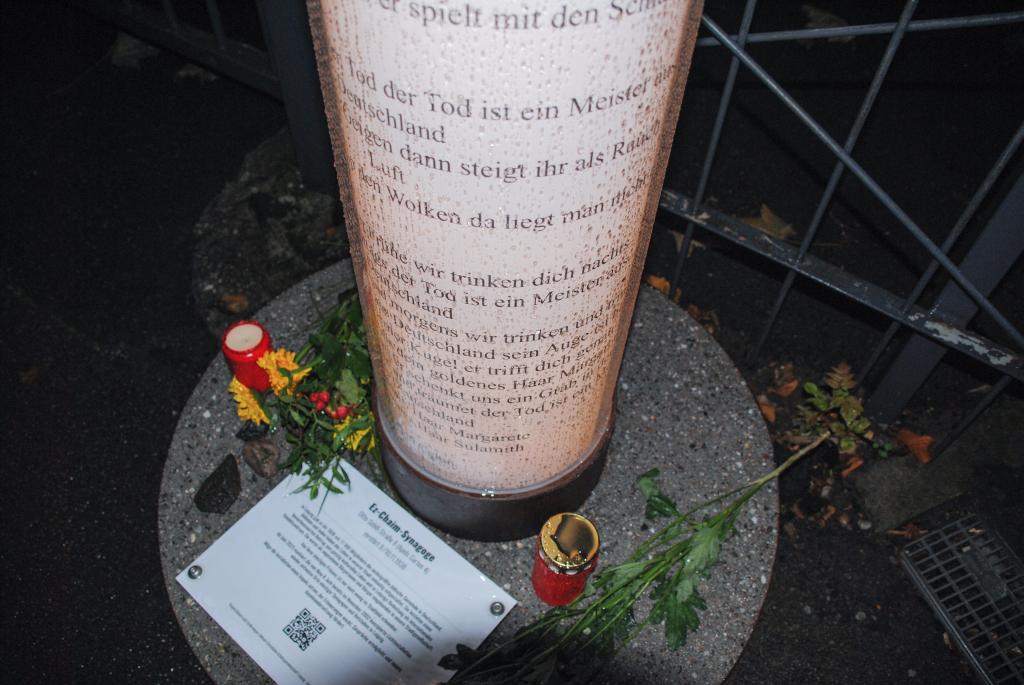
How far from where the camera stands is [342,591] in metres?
2.19

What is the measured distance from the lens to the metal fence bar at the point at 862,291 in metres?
2.31

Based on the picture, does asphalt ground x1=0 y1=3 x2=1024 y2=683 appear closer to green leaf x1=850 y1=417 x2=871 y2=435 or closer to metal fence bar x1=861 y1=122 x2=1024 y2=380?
green leaf x1=850 y1=417 x2=871 y2=435

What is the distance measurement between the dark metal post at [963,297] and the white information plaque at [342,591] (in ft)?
5.38

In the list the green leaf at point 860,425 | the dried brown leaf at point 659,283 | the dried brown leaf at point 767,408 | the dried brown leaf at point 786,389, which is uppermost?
the green leaf at point 860,425

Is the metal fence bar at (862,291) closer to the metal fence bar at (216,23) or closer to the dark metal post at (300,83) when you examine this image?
the dark metal post at (300,83)

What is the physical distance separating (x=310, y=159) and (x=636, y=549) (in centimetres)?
238

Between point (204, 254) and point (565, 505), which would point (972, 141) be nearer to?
point (565, 505)

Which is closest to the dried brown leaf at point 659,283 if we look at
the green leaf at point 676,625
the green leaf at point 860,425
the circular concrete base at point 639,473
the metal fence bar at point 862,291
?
the circular concrete base at point 639,473

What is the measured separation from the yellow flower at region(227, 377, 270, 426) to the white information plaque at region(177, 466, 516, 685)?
0.25 metres

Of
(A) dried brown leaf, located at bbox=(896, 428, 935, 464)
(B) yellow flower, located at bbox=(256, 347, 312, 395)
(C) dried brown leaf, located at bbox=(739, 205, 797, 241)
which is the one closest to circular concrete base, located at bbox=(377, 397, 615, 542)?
(B) yellow flower, located at bbox=(256, 347, 312, 395)

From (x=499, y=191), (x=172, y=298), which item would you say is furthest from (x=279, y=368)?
(x=172, y=298)

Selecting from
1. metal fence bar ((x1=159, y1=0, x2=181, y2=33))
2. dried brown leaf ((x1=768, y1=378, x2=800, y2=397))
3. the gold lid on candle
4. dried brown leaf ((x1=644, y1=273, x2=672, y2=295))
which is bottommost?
dried brown leaf ((x1=768, y1=378, x2=800, y2=397))

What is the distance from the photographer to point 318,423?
2363mm

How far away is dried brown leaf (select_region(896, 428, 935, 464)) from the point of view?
2.99m
